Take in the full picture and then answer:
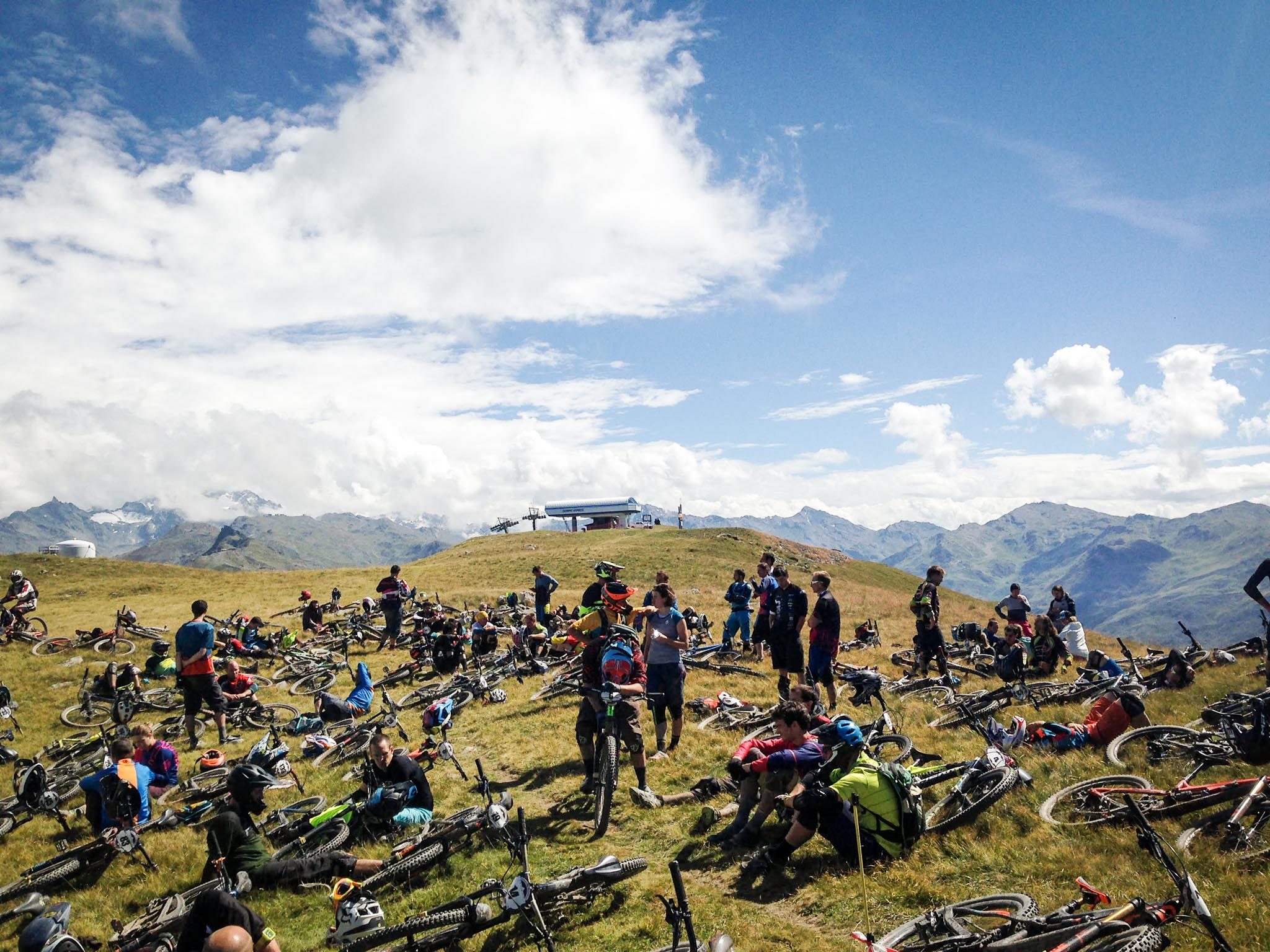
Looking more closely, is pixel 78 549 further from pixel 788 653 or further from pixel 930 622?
pixel 930 622

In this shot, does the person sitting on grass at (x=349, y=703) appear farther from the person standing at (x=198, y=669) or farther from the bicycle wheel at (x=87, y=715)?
the bicycle wheel at (x=87, y=715)

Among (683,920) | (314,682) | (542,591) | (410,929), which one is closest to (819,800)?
(683,920)

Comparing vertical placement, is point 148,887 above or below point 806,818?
below

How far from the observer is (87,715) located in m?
18.6

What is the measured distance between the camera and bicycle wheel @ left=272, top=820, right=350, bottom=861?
380 inches

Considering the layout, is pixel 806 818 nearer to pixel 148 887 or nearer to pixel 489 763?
pixel 489 763

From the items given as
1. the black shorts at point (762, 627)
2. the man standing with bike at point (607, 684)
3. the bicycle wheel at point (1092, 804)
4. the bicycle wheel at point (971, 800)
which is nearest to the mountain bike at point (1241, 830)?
the bicycle wheel at point (1092, 804)

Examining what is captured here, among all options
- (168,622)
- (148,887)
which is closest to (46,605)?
(168,622)

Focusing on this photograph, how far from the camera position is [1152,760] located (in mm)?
9547

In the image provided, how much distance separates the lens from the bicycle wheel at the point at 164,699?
19.1m

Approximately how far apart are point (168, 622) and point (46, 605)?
15.4 meters

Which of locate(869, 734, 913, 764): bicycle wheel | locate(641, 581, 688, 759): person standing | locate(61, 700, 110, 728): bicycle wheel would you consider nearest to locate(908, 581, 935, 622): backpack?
locate(869, 734, 913, 764): bicycle wheel

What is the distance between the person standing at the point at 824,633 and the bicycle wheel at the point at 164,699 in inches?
688

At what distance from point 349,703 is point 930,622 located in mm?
15039
